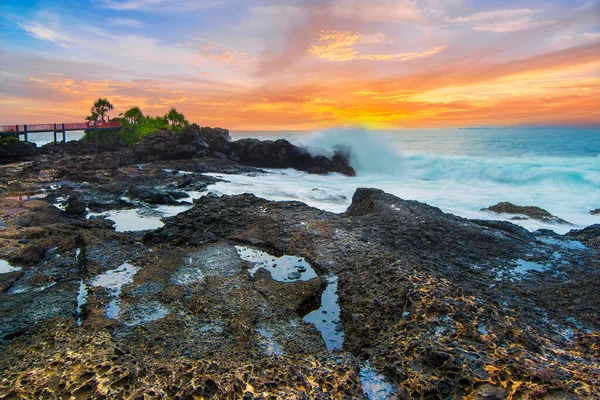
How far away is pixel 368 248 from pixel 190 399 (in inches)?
155

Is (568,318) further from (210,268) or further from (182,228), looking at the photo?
(182,228)

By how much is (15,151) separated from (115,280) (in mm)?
35037

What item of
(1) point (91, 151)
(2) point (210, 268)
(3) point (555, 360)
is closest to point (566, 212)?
(3) point (555, 360)

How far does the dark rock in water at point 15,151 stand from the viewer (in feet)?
99.8

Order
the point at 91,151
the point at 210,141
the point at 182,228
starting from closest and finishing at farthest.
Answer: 1. the point at 182,228
2. the point at 210,141
3. the point at 91,151

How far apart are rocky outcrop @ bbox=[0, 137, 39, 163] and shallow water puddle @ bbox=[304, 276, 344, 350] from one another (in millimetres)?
36839

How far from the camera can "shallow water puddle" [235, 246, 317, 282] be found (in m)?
5.54

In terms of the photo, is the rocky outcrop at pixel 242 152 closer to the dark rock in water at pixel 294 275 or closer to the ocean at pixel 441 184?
the ocean at pixel 441 184

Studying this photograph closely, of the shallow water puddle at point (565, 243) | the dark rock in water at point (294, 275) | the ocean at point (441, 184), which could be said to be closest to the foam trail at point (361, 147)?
the ocean at point (441, 184)

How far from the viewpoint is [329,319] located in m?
4.41

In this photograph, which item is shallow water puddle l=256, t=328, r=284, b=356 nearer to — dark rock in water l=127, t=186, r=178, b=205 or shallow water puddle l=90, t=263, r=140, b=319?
shallow water puddle l=90, t=263, r=140, b=319

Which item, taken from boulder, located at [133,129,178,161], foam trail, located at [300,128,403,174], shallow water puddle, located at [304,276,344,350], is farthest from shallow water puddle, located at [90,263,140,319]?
foam trail, located at [300,128,403,174]

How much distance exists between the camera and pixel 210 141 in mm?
35094

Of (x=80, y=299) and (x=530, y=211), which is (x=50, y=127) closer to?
(x=80, y=299)
